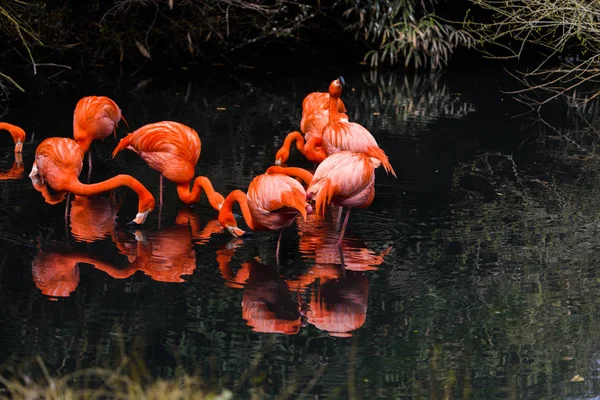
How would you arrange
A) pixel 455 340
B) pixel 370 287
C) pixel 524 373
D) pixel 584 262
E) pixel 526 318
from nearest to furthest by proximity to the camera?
1. pixel 524 373
2. pixel 455 340
3. pixel 526 318
4. pixel 370 287
5. pixel 584 262

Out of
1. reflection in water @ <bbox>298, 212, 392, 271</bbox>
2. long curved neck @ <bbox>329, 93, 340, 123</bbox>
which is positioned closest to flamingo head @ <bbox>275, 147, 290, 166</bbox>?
long curved neck @ <bbox>329, 93, 340, 123</bbox>

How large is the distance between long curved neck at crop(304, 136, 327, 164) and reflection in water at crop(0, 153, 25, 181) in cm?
209

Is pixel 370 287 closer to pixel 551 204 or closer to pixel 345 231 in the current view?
pixel 345 231

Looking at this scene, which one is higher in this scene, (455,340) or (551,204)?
(551,204)

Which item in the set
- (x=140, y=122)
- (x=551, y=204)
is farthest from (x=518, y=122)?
(x=140, y=122)

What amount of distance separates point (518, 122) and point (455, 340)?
5238 millimetres

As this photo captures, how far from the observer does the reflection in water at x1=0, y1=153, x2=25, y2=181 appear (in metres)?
6.32

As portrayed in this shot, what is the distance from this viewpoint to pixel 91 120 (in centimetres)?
655

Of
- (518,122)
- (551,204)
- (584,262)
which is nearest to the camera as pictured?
(584,262)

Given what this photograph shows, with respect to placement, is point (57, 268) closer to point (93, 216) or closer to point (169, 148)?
point (93, 216)

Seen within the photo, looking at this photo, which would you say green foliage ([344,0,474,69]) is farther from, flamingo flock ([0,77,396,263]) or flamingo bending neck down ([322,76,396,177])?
flamingo bending neck down ([322,76,396,177])

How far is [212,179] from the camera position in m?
6.38

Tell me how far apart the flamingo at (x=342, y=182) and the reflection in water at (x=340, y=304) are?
1.47 ft

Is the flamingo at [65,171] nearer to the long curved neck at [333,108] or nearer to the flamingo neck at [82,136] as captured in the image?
the flamingo neck at [82,136]
